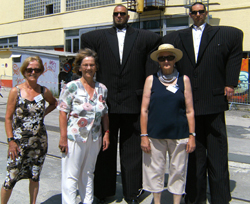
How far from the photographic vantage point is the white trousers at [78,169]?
3.01 metres

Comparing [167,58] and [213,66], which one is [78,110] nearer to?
[167,58]

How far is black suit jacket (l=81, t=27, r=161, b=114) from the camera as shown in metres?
3.49

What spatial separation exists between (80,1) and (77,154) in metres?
20.0

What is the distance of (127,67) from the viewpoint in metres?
3.48

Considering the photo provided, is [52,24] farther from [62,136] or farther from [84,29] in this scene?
[62,136]

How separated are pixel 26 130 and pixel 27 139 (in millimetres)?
91

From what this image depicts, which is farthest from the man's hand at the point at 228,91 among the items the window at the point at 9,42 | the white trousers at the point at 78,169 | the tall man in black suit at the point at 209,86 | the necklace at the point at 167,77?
the window at the point at 9,42

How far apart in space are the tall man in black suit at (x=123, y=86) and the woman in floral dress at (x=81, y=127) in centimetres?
36

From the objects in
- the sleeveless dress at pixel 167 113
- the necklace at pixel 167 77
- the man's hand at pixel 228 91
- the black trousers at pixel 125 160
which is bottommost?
the black trousers at pixel 125 160

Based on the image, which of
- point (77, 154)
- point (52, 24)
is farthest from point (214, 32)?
point (52, 24)

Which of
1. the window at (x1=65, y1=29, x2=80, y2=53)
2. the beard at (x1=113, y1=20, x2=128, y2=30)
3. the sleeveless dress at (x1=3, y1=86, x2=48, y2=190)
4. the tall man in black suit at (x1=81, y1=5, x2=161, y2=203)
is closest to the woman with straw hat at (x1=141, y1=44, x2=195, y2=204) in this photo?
the tall man in black suit at (x1=81, y1=5, x2=161, y2=203)

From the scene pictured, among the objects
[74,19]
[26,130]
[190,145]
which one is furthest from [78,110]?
[74,19]

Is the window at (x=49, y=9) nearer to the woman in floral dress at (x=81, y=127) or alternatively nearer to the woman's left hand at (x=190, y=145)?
the woman in floral dress at (x=81, y=127)

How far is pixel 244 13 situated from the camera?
47.4ft
